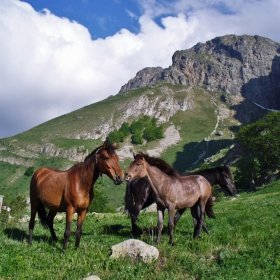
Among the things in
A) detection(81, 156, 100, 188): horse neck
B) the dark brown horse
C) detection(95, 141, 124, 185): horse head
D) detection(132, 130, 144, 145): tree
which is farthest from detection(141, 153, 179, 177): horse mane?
detection(132, 130, 144, 145): tree

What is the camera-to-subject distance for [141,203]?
465 inches

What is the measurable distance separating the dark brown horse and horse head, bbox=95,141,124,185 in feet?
7.35

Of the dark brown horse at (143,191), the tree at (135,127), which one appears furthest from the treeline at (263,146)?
the tree at (135,127)

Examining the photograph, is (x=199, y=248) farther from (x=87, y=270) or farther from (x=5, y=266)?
(x=5, y=266)

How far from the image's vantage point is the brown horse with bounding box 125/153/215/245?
907 centimetres

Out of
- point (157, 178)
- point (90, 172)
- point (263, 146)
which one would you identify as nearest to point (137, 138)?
point (263, 146)

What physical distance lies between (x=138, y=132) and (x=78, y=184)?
17294cm

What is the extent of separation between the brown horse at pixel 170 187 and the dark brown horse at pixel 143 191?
877mm

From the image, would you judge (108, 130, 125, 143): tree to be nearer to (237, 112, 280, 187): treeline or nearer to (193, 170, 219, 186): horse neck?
(237, 112, 280, 187): treeline

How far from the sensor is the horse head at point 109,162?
8.16 m

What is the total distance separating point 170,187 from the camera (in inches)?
366

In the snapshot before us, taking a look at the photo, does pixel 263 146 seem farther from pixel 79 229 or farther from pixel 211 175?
pixel 79 229

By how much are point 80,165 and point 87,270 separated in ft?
11.8

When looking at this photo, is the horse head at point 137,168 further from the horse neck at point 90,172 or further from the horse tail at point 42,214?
the horse tail at point 42,214
